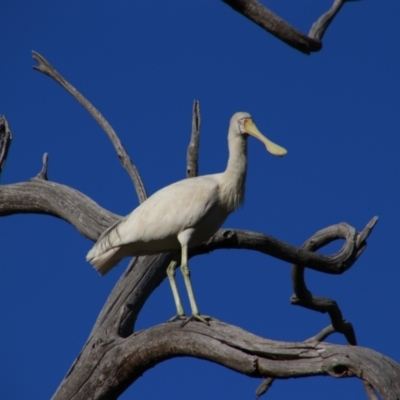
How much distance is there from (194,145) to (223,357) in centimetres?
335

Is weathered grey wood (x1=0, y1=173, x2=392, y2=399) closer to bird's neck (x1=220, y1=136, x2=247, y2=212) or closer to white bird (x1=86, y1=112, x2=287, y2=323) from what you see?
white bird (x1=86, y1=112, x2=287, y2=323)

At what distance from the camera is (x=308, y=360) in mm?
6684

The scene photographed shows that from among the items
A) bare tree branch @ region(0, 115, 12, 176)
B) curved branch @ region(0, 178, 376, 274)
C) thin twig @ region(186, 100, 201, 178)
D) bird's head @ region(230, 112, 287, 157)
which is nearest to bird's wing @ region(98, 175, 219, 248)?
bird's head @ region(230, 112, 287, 157)

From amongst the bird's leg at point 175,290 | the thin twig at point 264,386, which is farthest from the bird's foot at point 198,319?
the thin twig at point 264,386

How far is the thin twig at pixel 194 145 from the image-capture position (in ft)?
33.6

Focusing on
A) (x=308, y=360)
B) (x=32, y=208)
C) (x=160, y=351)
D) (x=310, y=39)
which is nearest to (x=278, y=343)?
(x=308, y=360)

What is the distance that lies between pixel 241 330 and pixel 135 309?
2277 millimetres

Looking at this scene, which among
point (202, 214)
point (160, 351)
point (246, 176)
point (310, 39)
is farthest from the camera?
point (246, 176)

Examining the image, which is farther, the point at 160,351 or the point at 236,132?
the point at 236,132

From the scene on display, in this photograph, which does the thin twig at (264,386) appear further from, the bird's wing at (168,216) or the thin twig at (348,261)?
the bird's wing at (168,216)

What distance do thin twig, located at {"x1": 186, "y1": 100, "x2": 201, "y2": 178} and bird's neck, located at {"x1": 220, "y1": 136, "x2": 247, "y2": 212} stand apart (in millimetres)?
561

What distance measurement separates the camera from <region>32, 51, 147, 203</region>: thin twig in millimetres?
10656

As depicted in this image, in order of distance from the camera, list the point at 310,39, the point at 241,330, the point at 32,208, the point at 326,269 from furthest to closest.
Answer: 1. the point at 32,208
2. the point at 326,269
3. the point at 241,330
4. the point at 310,39

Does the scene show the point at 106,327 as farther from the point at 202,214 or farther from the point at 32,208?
the point at 32,208
